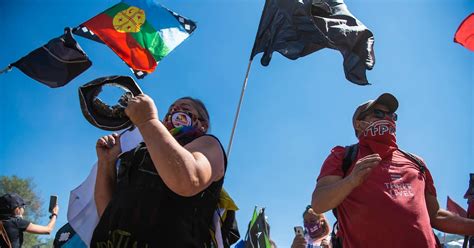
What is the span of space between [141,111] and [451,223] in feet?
7.37

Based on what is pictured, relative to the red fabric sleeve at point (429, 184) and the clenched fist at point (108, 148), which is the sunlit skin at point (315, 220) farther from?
the clenched fist at point (108, 148)

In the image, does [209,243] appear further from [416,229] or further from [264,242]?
[264,242]

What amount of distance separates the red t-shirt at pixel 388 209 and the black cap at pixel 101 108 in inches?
55.9

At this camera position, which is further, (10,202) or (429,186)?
(10,202)

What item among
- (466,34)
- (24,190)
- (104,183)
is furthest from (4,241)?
(24,190)

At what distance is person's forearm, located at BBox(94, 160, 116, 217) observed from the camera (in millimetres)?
1927

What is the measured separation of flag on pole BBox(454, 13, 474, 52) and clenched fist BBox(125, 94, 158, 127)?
5007 mm

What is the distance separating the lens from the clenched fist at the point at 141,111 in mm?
1442

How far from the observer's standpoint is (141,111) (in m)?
1.45

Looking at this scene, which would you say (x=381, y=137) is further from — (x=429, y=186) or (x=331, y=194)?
(x=331, y=194)

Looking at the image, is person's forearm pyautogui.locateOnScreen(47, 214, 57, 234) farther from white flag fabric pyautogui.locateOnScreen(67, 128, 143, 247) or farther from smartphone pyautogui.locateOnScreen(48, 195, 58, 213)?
white flag fabric pyautogui.locateOnScreen(67, 128, 143, 247)

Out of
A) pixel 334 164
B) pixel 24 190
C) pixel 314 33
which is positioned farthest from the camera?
pixel 24 190

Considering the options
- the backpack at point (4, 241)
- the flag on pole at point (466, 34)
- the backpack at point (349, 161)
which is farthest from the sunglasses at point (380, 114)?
the backpack at point (4, 241)

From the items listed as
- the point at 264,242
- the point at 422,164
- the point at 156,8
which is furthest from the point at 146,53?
the point at 422,164
